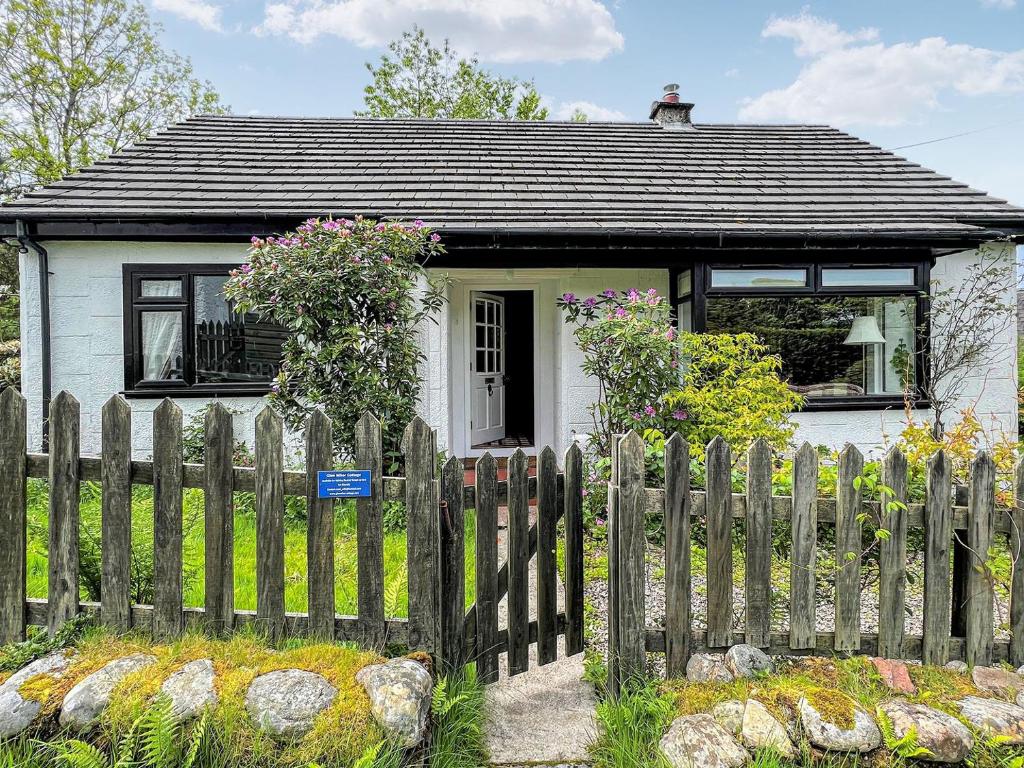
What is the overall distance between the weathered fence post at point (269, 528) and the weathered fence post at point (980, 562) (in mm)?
2927

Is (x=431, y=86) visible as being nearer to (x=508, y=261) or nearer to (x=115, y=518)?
(x=508, y=261)

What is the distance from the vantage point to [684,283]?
6.61 meters

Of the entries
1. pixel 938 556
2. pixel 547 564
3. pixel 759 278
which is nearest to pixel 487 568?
pixel 547 564

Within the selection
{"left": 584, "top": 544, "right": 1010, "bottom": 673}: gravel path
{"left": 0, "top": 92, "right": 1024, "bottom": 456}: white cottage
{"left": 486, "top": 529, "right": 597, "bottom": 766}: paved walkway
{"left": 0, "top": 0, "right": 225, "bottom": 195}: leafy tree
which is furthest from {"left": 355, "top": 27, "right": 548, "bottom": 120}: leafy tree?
{"left": 486, "top": 529, "right": 597, "bottom": 766}: paved walkway

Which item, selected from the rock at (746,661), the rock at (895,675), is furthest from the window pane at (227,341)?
the rock at (895,675)

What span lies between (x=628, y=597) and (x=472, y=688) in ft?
2.58

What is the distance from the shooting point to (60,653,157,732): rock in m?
1.77

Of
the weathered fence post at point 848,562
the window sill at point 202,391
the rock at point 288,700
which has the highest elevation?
the window sill at point 202,391

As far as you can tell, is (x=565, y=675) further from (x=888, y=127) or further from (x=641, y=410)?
(x=888, y=127)

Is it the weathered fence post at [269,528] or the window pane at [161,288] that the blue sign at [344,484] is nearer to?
the weathered fence post at [269,528]

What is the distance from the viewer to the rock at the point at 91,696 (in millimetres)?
1769

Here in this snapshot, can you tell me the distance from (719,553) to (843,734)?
0.71 m

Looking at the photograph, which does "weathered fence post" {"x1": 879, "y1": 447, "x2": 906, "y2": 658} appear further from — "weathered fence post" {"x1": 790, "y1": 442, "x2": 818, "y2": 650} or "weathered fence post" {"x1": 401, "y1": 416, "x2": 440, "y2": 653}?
"weathered fence post" {"x1": 401, "y1": 416, "x2": 440, "y2": 653}

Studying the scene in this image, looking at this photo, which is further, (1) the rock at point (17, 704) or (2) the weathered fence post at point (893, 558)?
(2) the weathered fence post at point (893, 558)
